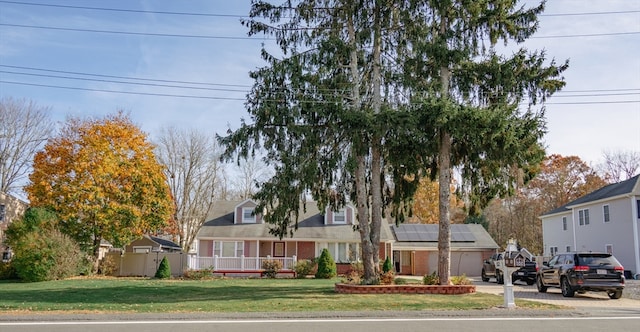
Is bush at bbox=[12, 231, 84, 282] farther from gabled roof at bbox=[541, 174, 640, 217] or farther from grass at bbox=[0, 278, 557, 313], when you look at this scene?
gabled roof at bbox=[541, 174, 640, 217]

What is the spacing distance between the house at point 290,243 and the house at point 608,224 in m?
5.72

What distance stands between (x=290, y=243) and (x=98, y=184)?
508 inches

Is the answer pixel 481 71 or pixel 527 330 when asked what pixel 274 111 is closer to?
pixel 481 71

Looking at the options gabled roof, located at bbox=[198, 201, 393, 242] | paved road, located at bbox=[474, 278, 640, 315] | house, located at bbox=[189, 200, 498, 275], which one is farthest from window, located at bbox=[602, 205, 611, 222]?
paved road, located at bbox=[474, 278, 640, 315]

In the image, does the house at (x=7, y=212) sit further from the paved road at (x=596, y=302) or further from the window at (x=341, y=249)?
the paved road at (x=596, y=302)

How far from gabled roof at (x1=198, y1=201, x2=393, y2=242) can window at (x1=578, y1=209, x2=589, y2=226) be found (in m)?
13.4

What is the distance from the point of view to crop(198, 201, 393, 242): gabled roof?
35.5 m

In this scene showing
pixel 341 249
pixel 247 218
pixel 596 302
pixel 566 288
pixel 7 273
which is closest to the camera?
pixel 596 302

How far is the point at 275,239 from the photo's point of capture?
36.1 meters

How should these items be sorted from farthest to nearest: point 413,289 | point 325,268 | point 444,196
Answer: point 325,268 < point 444,196 < point 413,289

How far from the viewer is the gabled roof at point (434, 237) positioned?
132ft

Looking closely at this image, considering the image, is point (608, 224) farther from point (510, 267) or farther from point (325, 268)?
point (510, 267)

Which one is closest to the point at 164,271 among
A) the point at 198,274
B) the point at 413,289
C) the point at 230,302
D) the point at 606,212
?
the point at 198,274

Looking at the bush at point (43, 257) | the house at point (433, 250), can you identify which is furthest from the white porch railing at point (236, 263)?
the house at point (433, 250)
